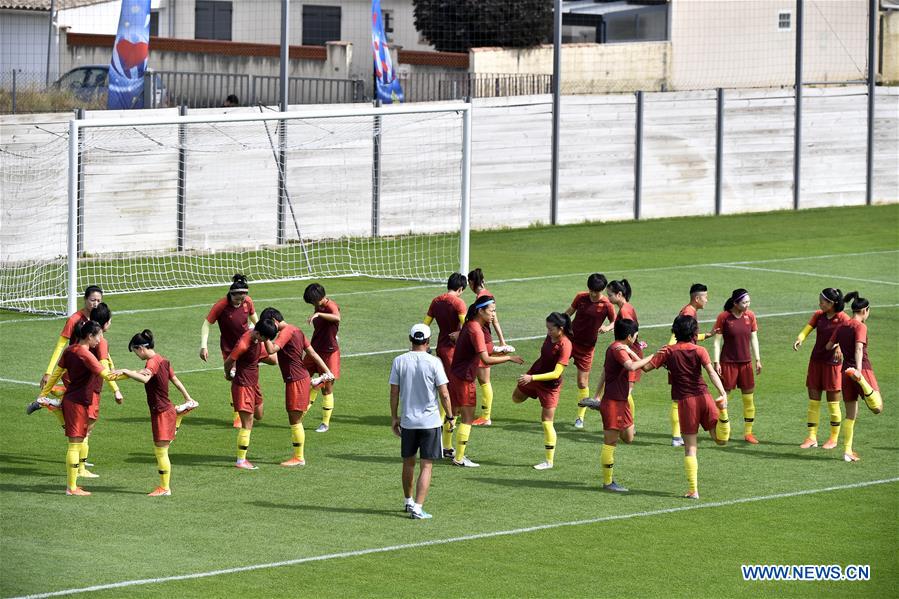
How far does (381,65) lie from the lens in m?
34.8

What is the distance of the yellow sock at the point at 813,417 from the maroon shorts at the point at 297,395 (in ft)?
19.0

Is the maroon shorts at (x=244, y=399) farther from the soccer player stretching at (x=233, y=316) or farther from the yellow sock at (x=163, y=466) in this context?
the soccer player stretching at (x=233, y=316)

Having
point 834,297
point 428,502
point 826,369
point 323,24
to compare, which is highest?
point 323,24

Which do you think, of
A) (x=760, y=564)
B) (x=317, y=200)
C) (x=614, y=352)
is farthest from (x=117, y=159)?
(x=760, y=564)

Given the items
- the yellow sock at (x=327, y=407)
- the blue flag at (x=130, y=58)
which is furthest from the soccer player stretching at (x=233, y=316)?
the blue flag at (x=130, y=58)

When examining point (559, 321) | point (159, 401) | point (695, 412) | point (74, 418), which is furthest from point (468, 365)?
point (74, 418)

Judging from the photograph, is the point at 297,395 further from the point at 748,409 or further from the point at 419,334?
the point at 748,409

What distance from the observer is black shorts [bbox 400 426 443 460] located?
552 inches

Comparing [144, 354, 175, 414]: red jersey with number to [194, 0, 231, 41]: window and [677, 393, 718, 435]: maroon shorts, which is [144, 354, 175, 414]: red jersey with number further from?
[194, 0, 231, 41]: window

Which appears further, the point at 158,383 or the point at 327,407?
the point at 327,407

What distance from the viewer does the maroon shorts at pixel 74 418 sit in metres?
14.7

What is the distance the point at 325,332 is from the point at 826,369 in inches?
232

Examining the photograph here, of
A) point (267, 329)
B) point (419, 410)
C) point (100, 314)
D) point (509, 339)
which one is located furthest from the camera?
point (509, 339)

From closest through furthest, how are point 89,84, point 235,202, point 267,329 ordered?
point 267,329 < point 235,202 < point 89,84
